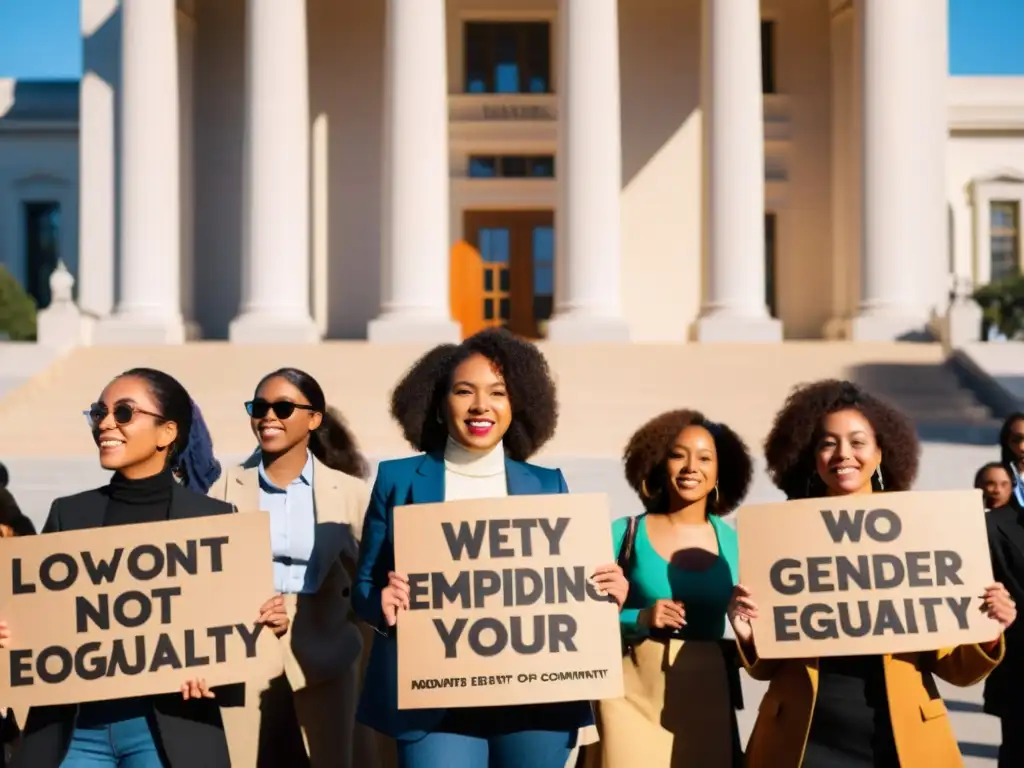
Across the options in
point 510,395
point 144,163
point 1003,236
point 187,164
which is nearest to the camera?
point 510,395

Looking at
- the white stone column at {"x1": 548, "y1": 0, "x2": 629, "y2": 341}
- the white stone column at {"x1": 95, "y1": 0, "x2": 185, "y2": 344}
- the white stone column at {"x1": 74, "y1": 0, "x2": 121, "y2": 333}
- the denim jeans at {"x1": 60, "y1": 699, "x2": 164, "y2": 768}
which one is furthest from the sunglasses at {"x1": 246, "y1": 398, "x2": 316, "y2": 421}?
the white stone column at {"x1": 74, "y1": 0, "x2": 121, "y2": 333}

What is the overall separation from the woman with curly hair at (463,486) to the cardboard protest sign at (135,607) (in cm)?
47

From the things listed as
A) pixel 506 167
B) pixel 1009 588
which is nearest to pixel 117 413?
pixel 1009 588

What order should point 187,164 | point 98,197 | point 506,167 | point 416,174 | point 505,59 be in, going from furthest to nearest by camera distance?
point 505,59 → point 506,167 → point 187,164 → point 98,197 → point 416,174

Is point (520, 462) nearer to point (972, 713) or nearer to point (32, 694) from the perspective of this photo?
point (32, 694)

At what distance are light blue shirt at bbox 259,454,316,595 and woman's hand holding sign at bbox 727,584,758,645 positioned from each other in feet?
6.29

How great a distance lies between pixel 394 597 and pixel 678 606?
1189 mm

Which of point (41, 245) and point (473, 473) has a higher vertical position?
point (41, 245)

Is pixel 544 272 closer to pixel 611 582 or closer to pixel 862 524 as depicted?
pixel 862 524

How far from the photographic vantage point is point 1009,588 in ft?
18.3

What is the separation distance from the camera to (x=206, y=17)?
34.0m

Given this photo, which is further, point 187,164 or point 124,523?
point 187,164

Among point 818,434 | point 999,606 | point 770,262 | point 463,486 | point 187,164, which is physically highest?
point 187,164

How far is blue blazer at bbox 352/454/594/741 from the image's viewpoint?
4633mm
